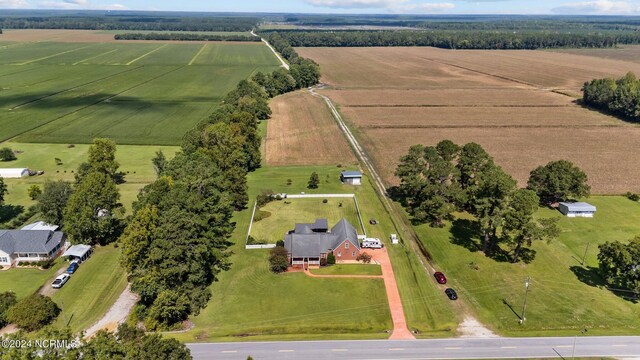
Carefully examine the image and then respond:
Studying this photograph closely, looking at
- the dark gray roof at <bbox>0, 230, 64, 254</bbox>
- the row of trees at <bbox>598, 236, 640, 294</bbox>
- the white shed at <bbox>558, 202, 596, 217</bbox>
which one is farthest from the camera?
the white shed at <bbox>558, 202, 596, 217</bbox>

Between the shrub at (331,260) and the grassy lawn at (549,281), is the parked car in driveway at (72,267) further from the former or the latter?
the grassy lawn at (549,281)

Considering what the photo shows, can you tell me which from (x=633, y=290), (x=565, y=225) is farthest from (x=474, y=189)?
(x=633, y=290)

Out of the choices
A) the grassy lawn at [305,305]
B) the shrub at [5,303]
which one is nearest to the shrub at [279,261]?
the grassy lawn at [305,305]

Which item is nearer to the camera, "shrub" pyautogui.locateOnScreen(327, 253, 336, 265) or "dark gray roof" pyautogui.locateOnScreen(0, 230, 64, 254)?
"dark gray roof" pyautogui.locateOnScreen(0, 230, 64, 254)

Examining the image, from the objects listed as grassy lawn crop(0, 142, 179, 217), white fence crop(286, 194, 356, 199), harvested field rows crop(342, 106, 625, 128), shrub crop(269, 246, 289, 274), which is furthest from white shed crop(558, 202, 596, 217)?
grassy lawn crop(0, 142, 179, 217)

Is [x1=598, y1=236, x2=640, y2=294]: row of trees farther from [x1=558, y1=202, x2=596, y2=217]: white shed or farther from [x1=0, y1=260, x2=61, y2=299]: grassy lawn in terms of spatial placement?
[x1=0, y1=260, x2=61, y2=299]: grassy lawn

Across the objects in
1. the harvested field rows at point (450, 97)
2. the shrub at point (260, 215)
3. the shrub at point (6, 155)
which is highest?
the harvested field rows at point (450, 97)
